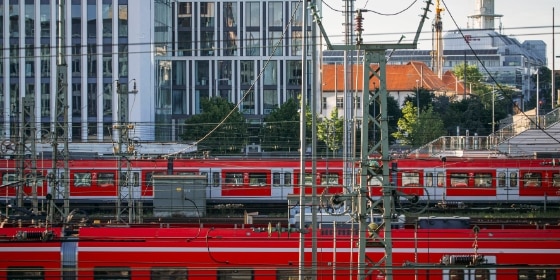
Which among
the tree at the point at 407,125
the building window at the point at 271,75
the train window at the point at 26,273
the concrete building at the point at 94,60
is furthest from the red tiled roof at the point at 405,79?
the train window at the point at 26,273

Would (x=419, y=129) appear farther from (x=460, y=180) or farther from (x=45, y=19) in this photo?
(x=45, y=19)

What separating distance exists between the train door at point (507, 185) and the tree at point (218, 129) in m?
11.7

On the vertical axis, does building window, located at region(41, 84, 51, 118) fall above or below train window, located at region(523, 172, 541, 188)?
above

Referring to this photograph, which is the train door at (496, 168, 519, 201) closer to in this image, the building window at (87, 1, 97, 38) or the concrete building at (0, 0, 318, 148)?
the concrete building at (0, 0, 318, 148)

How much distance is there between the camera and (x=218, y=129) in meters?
41.4

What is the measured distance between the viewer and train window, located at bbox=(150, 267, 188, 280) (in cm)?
1678

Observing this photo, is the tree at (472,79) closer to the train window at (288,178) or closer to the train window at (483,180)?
the train window at (483,180)

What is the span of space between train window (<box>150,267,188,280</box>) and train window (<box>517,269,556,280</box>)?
5.18 m

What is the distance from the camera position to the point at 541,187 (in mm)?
30125

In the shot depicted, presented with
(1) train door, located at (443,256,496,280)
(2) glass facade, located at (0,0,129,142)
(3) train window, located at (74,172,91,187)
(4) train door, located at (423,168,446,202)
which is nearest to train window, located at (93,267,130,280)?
(1) train door, located at (443,256,496,280)

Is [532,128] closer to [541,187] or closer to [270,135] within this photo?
[541,187]

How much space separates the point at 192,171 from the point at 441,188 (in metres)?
6.99

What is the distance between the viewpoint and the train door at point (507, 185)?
98.8ft

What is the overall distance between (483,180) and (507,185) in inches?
27.1
